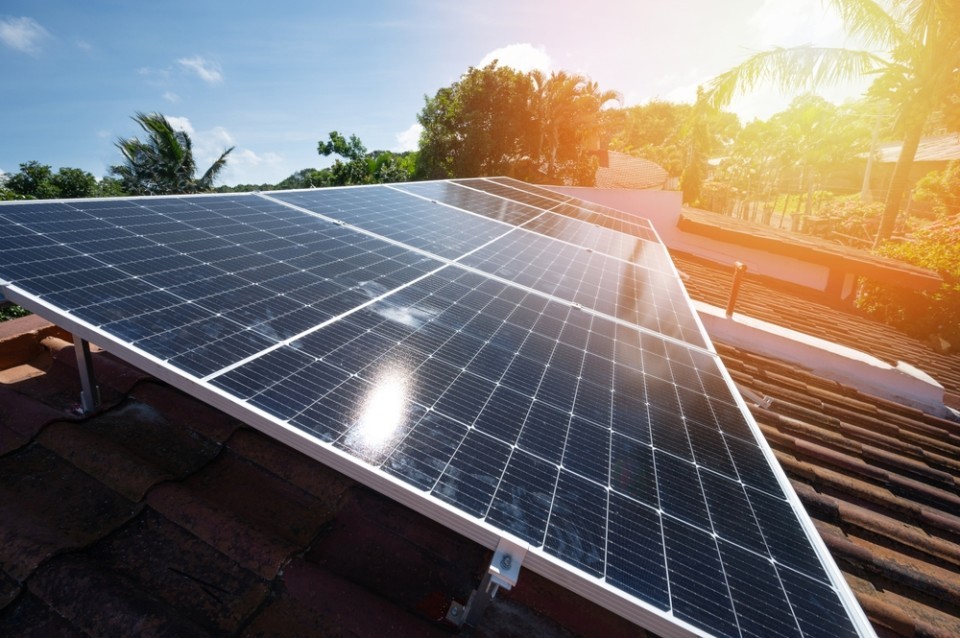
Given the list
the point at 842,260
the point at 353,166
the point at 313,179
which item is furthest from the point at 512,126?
the point at 842,260

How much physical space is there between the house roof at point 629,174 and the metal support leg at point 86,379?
34.8m

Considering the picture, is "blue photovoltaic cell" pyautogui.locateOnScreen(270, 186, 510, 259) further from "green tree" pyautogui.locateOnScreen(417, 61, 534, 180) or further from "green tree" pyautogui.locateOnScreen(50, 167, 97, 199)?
"green tree" pyautogui.locateOnScreen(50, 167, 97, 199)

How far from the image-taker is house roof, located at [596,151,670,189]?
3497cm

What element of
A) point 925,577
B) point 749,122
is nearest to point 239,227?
point 925,577

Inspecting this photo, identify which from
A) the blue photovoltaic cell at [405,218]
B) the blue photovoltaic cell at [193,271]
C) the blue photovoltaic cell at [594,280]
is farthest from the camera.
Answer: the blue photovoltaic cell at [405,218]

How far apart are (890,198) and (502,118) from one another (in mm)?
22605

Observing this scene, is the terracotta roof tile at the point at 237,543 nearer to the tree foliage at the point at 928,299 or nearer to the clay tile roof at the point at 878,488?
the clay tile roof at the point at 878,488

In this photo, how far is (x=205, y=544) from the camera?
2.92m

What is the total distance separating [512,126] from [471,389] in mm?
31217

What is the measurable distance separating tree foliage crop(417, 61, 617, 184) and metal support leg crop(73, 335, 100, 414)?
99.0 feet

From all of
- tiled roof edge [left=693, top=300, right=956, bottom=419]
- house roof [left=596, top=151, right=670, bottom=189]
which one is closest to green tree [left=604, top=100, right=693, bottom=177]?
house roof [left=596, top=151, right=670, bottom=189]

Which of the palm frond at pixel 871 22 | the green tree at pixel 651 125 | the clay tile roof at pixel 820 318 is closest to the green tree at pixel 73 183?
the clay tile roof at pixel 820 318

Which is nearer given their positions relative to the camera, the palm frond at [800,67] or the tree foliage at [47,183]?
the palm frond at [800,67]

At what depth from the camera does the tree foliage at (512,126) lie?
30.4 meters
